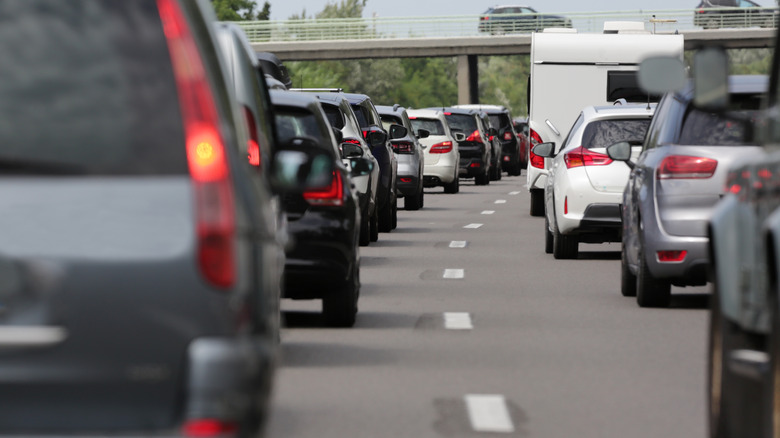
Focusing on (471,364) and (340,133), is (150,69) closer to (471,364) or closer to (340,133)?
(471,364)

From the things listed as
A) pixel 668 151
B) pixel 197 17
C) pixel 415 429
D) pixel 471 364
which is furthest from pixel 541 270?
pixel 197 17

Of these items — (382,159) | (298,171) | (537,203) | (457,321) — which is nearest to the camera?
(298,171)

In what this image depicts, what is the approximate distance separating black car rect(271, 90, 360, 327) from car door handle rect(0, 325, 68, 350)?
619 cm

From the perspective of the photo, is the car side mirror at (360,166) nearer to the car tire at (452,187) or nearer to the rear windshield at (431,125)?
the rear windshield at (431,125)

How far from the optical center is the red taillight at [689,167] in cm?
1170

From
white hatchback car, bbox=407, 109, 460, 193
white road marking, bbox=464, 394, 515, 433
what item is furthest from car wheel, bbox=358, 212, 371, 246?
white hatchback car, bbox=407, 109, 460, 193

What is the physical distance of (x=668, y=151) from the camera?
11.9 metres

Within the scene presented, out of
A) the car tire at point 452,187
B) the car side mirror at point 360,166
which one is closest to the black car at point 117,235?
the car side mirror at point 360,166

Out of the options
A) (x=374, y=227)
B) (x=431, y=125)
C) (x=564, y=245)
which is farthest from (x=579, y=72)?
(x=564, y=245)

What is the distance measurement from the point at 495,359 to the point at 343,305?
1.73 metres

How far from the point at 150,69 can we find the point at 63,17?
25cm

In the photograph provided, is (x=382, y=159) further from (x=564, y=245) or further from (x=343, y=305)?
(x=343, y=305)

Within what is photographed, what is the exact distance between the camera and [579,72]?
91.2ft

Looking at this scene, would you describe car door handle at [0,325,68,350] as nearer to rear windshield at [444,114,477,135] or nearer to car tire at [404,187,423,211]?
car tire at [404,187,423,211]
